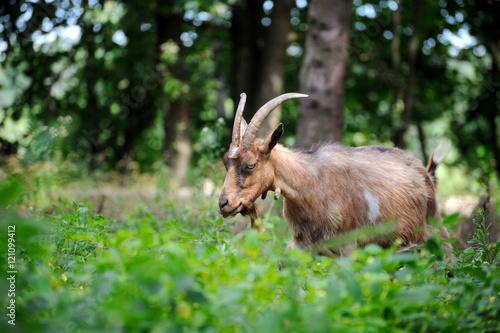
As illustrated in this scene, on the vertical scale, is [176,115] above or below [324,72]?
below

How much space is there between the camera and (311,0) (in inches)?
295

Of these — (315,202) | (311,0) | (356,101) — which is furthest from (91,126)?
(315,202)

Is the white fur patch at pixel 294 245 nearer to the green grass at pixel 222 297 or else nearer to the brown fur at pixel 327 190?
the brown fur at pixel 327 190

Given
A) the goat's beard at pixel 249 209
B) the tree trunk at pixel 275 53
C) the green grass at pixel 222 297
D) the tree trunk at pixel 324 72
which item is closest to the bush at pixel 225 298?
the green grass at pixel 222 297

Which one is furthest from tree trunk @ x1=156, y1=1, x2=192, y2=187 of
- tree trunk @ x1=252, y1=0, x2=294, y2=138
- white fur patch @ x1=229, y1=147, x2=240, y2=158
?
white fur patch @ x1=229, y1=147, x2=240, y2=158

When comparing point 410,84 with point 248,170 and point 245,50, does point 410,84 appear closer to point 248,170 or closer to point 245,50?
point 245,50

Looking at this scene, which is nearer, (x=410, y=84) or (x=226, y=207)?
(x=226, y=207)

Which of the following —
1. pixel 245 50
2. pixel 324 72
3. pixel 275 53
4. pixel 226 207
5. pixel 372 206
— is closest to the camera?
pixel 226 207

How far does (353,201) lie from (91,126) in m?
11.1

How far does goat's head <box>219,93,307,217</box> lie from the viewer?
4309mm

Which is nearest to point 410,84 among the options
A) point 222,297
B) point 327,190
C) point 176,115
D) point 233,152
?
point 176,115

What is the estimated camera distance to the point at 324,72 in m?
7.36

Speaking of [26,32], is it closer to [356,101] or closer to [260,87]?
[260,87]

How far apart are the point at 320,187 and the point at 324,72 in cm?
313
